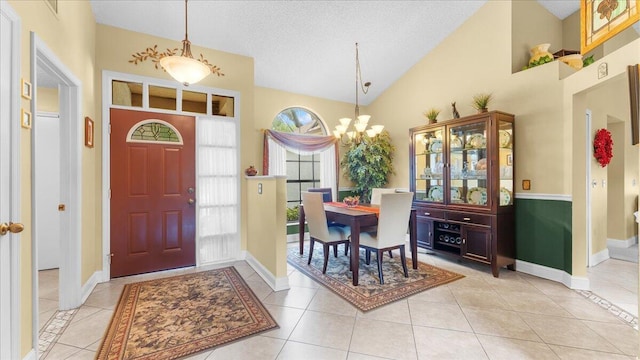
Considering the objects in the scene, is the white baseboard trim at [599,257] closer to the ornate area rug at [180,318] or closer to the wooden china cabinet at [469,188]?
the wooden china cabinet at [469,188]

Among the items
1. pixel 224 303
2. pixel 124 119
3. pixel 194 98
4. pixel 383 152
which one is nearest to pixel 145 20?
pixel 194 98

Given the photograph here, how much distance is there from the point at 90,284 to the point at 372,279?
3.02 meters

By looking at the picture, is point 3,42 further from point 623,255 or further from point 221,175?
point 623,255

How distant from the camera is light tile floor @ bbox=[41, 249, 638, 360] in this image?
176cm

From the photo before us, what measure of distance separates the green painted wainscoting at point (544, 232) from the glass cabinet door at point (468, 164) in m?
0.48

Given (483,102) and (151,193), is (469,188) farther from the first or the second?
(151,193)

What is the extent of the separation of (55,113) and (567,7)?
23.0 ft

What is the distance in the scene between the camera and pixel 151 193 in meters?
3.23

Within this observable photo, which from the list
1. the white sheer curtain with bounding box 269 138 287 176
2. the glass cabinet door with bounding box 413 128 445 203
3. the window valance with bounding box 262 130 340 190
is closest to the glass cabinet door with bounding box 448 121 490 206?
the glass cabinet door with bounding box 413 128 445 203

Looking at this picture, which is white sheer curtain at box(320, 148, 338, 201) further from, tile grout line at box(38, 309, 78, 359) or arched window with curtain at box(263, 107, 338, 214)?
tile grout line at box(38, 309, 78, 359)

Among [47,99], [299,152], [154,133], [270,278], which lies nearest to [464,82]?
[299,152]

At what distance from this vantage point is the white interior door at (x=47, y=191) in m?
3.25

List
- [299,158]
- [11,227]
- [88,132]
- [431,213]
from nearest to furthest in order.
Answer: [11,227] → [88,132] → [431,213] → [299,158]

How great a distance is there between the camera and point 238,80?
12.3ft
